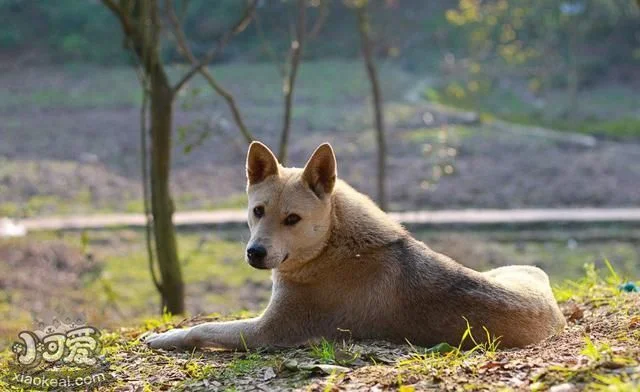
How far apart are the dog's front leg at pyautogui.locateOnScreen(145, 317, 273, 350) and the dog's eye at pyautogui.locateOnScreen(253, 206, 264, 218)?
673 mm

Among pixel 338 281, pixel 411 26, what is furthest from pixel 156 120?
pixel 411 26

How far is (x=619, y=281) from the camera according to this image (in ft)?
26.2

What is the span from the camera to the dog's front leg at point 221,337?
5.92m

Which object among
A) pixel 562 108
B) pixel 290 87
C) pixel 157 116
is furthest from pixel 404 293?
pixel 562 108

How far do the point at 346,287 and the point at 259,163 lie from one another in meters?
1.04

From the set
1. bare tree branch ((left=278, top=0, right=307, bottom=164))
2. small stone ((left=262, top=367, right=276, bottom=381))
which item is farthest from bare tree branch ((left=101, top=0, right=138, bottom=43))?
small stone ((left=262, top=367, right=276, bottom=381))

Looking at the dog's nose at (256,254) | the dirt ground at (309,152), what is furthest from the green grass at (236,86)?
the dog's nose at (256,254)

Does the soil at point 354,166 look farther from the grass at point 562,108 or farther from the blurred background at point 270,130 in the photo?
the grass at point 562,108

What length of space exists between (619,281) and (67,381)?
4.82 metres

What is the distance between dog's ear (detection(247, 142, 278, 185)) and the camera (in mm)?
6227

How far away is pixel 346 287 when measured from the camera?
236 inches

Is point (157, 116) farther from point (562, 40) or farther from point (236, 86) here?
point (562, 40)

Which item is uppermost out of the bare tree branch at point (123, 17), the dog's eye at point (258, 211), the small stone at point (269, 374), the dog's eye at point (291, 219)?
the bare tree branch at point (123, 17)

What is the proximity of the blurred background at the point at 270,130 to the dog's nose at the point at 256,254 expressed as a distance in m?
3.21
